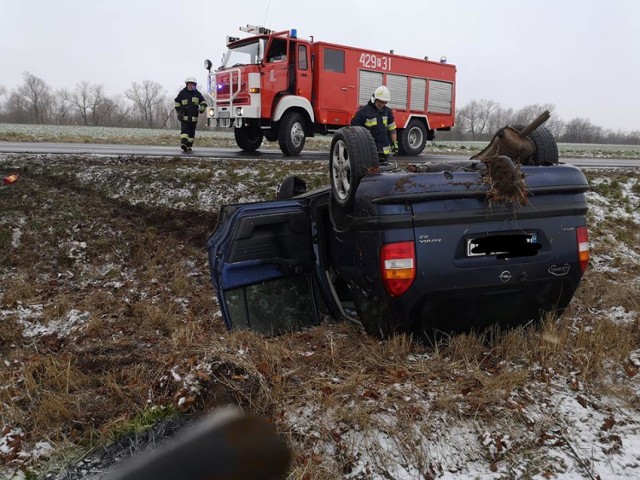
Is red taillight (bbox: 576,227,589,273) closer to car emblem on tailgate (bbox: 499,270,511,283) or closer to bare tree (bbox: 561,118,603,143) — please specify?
car emblem on tailgate (bbox: 499,270,511,283)

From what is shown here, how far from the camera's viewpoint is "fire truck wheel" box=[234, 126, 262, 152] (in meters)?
11.4

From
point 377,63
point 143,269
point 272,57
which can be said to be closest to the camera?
point 143,269

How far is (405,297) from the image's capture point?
2547mm

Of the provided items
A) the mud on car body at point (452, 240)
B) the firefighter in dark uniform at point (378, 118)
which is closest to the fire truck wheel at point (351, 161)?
the mud on car body at point (452, 240)

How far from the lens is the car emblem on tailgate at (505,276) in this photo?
261 centimetres

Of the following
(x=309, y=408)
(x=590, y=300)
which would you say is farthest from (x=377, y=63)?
(x=309, y=408)

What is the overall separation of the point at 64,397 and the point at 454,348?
6.36 feet

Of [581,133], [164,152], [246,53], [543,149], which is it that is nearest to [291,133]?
[246,53]

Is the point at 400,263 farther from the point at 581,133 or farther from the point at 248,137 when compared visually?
the point at 581,133

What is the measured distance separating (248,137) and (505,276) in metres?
9.60

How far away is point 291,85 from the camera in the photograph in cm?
1049

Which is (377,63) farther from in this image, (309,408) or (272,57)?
(309,408)

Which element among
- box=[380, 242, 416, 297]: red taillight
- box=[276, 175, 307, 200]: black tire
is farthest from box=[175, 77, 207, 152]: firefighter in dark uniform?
box=[380, 242, 416, 297]: red taillight

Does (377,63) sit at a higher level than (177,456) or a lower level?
higher
